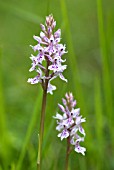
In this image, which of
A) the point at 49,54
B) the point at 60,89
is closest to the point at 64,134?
the point at 49,54

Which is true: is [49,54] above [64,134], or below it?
above

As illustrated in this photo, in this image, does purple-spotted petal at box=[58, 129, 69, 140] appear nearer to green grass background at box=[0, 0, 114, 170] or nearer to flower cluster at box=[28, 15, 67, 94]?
flower cluster at box=[28, 15, 67, 94]

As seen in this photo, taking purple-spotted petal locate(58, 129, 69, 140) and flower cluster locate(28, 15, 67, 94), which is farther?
purple-spotted petal locate(58, 129, 69, 140)

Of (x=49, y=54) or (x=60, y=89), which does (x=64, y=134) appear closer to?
(x=49, y=54)

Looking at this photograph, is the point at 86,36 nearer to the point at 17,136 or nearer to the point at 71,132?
the point at 17,136

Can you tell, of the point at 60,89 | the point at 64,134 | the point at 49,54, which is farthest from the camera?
the point at 60,89

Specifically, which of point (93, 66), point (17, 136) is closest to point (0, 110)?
point (17, 136)

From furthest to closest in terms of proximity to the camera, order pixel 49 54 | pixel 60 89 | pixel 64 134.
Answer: pixel 60 89 → pixel 64 134 → pixel 49 54

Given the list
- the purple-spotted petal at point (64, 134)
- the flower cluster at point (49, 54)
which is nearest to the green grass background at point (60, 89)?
the purple-spotted petal at point (64, 134)

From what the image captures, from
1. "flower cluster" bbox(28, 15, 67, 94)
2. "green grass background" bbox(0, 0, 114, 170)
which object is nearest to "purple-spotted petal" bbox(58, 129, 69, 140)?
"flower cluster" bbox(28, 15, 67, 94)
